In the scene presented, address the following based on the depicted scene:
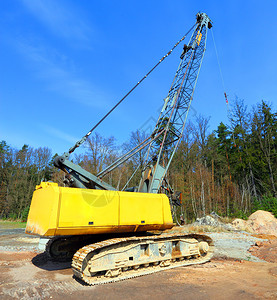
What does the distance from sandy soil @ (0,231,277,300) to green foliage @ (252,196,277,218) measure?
14.5 metres

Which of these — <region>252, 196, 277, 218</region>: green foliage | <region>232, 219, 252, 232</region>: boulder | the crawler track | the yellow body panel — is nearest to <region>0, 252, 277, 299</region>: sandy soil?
the crawler track

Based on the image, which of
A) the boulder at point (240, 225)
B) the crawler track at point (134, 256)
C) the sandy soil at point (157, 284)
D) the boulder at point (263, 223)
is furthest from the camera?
the boulder at point (240, 225)

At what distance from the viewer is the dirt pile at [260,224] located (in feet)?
54.6

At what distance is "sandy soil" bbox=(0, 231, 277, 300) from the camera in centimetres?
448

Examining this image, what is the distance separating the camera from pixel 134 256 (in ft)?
20.3

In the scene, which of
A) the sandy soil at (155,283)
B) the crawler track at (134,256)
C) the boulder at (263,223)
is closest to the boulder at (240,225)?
the boulder at (263,223)

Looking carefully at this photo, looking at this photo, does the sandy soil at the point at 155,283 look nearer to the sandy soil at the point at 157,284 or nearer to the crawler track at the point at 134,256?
the sandy soil at the point at 157,284

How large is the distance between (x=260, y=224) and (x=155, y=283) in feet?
48.9

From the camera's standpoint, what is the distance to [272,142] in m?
24.3

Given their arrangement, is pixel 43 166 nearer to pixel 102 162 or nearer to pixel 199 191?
pixel 102 162

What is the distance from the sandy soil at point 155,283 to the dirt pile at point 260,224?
10406 mm

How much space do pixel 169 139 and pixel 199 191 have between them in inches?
589

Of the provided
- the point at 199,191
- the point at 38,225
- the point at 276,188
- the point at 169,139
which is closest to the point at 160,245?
the point at 38,225

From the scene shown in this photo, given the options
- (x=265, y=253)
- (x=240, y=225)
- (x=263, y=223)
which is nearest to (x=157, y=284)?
(x=265, y=253)
